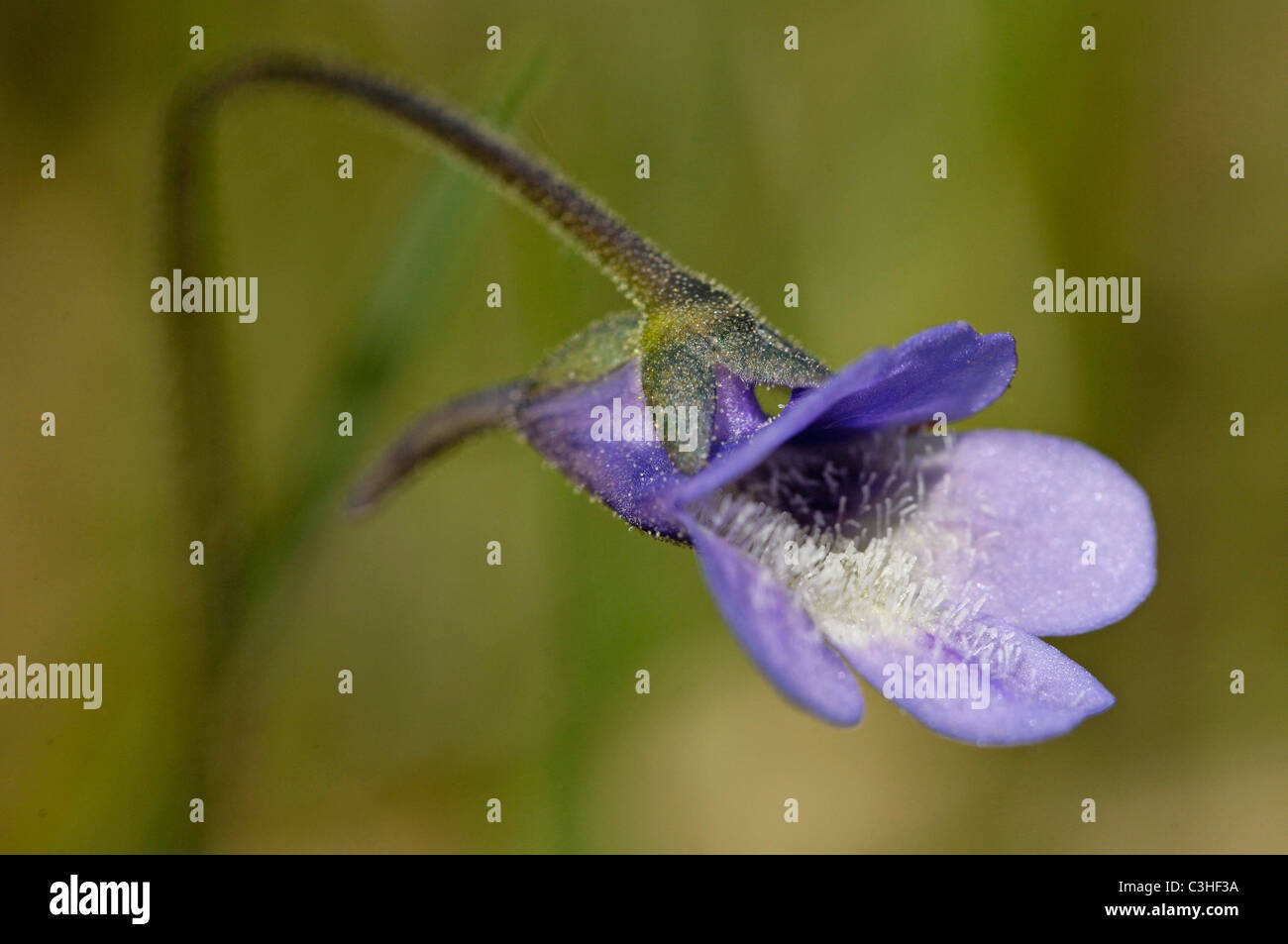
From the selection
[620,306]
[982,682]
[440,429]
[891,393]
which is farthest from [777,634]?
[620,306]

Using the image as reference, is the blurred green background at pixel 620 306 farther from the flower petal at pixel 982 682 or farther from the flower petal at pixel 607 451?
the flower petal at pixel 982 682

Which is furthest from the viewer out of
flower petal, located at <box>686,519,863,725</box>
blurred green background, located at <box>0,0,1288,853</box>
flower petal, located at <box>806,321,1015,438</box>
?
blurred green background, located at <box>0,0,1288,853</box>

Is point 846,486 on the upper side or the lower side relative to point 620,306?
lower

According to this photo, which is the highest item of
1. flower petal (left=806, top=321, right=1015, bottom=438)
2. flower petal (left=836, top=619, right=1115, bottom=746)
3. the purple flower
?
flower petal (left=806, top=321, right=1015, bottom=438)

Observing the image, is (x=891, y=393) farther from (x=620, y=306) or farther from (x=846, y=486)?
(x=620, y=306)

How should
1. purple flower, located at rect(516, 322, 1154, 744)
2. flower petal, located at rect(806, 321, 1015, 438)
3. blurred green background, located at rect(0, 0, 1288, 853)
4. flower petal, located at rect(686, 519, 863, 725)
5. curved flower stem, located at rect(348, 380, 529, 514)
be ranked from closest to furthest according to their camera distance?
flower petal, located at rect(686, 519, 863, 725) → purple flower, located at rect(516, 322, 1154, 744) → flower petal, located at rect(806, 321, 1015, 438) → curved flower stem, located at rect(348, 380, 529, 514) → blurred green background, located at rect(0, 0, 1288, 853)

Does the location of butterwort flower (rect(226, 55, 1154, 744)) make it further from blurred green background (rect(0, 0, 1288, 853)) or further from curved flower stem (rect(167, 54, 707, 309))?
blurred green background (rect(0, 0, 1288, 853))

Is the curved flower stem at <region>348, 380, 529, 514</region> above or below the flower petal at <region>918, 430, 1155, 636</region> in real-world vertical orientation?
above

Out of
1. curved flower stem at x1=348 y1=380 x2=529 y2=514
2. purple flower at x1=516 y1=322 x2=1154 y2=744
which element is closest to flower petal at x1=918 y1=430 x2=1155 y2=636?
purple flower at x1=516 y1=322 x2=1154 y2=744
